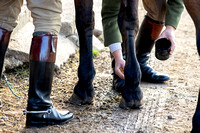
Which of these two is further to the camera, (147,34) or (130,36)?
(147,34)

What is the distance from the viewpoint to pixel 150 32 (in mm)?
3441

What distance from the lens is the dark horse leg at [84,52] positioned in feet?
8.93

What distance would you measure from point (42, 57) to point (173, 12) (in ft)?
4.51

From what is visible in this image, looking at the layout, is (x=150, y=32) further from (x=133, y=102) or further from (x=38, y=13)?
(x=38, y=13)

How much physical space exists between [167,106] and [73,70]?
130 cm

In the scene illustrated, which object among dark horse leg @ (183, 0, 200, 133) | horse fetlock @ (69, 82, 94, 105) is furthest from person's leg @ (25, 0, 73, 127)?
dark horse leg @ (183, 0, 200, 133)

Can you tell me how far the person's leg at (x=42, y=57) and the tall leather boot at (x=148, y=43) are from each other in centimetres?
124

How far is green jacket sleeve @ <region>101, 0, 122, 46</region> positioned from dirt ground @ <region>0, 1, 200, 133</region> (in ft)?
1.71

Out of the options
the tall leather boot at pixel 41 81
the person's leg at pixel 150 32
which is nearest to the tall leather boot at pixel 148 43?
the person's leg at pixel 150 32

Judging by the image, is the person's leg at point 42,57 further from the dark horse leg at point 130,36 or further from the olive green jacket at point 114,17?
the olive green jacket at point 114,17

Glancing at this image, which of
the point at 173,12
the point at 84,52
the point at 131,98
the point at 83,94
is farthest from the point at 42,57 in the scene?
the point at 173,12

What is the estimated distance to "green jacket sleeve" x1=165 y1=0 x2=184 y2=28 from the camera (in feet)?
10.2

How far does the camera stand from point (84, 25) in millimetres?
2750

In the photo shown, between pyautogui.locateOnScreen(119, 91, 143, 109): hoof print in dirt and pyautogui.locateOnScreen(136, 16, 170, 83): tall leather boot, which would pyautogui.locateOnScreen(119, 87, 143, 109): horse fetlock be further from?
pyautogui.locateOnScreen(136, 16, 170, 83): tall leather boot
